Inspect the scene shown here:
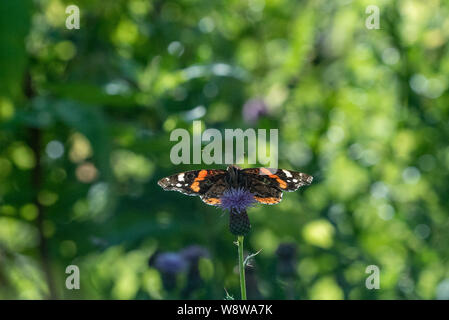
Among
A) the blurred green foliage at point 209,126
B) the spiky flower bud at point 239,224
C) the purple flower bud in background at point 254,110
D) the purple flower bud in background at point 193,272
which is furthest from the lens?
the purple flower bud in background at point 254,110

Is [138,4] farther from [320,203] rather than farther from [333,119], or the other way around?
[320,203]

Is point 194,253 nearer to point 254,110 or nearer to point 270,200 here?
point 254,110

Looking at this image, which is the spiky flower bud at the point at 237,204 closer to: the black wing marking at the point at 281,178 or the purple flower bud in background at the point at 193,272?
the black wing marking at the point at 281,178

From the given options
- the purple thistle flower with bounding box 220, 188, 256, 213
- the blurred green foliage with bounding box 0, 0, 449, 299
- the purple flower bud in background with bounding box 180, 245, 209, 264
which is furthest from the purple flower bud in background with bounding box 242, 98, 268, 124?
the purple thistle flower with bounding box 220, 188, 256, 213

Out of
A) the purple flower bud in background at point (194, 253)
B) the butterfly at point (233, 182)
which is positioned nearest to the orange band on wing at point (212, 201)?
the butterfly at point (233, 182)

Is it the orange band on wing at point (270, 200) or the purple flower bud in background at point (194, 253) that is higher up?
the purple flower bud in background at point (194, 253)

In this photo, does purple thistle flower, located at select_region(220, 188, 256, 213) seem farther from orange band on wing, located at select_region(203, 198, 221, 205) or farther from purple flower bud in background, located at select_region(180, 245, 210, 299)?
purple flower bud in background, located at select_region(180, 245, 210, 299)
